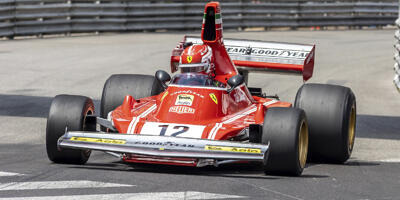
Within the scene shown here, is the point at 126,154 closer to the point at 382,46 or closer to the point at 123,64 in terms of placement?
the point at 123,64

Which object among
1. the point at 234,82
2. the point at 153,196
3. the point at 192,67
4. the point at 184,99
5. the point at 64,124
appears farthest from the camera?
the point at 192,67

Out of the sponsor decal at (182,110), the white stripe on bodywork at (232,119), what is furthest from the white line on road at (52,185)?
the sponsor decal at (182,110)

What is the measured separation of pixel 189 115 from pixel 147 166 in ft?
2.47

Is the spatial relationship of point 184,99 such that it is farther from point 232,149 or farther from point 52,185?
point 52,185

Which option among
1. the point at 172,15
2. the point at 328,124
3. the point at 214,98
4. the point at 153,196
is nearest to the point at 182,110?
the point at 214,98

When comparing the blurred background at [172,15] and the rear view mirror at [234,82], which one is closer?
the rear view mirror at [234,82]

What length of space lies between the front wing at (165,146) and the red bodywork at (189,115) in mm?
227

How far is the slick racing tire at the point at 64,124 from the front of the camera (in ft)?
29.0

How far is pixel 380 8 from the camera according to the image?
120 ft

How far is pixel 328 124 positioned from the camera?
9.62m

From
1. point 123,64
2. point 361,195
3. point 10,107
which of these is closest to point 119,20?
point 123,64

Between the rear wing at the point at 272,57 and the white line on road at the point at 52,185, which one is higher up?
the rear wing at the point at 272,57

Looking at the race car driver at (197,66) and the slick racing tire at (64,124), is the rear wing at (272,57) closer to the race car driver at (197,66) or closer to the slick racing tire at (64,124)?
the race car driver at (197,66)

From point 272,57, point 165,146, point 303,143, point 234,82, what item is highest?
point 234,82
